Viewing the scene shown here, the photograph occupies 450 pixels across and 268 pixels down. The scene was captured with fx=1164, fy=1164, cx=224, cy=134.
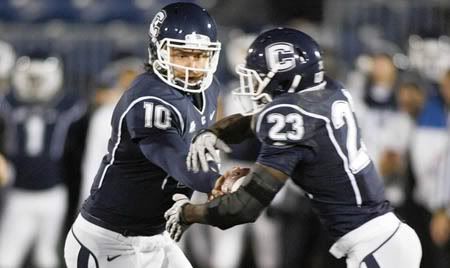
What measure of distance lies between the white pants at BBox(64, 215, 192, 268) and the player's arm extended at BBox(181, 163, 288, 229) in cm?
49

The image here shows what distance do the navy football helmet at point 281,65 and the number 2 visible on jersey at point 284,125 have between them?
0.62 ft

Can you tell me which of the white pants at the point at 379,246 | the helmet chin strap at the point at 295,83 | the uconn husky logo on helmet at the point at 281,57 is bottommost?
the white pants at the point at 379,246

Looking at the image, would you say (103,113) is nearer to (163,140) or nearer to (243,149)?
(243,149)

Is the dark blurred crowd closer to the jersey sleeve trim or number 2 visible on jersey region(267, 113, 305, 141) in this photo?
the jersey sleeve trim

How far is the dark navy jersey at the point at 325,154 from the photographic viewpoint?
3916 mm

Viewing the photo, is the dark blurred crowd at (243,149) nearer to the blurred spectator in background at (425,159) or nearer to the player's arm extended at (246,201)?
the blurred spectator in background at (425,159)

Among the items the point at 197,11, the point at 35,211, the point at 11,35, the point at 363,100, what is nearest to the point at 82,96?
the point at 11,35

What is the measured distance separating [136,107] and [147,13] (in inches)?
246

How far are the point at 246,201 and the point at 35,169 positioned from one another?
13.4ft

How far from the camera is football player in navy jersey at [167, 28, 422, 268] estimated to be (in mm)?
3922

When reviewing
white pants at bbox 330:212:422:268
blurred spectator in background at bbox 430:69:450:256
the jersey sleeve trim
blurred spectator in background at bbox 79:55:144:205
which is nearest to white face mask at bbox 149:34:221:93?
the jersey sleeve trim

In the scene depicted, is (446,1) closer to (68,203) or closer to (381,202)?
(68,203)

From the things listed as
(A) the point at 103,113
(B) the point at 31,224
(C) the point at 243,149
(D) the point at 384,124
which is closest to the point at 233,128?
(A) the point at 103,113

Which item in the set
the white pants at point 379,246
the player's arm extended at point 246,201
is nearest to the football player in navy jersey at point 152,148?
the player's arm extended at point 246,201
